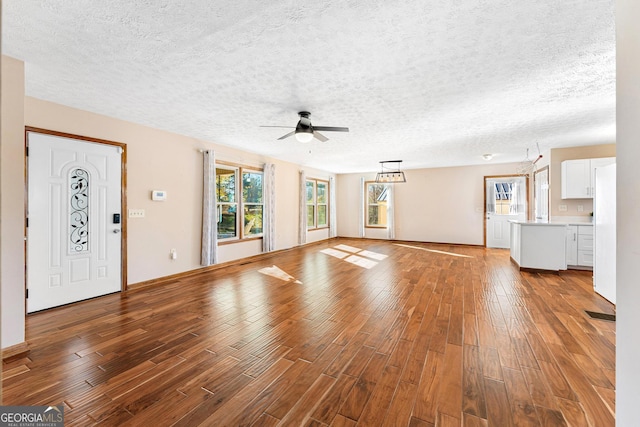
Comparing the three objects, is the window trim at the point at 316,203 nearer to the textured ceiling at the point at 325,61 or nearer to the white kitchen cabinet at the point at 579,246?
the textured ceiling at the point at 325,61

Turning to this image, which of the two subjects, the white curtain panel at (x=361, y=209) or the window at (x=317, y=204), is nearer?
the window at (x=317, y=204)

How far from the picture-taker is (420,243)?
934 cm

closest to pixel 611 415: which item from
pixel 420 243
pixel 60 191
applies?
pixel 60 191

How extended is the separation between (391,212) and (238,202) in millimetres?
5204

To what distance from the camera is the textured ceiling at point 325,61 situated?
2219 mm

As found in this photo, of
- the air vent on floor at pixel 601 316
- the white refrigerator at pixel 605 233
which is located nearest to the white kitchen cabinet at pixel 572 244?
the white refrigerator at pixel 605 233

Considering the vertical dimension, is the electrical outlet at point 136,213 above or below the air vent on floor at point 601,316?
above

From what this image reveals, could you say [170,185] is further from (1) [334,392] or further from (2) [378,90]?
(1) [334,392]

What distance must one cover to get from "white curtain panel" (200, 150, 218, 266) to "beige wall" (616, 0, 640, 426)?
5370 mm

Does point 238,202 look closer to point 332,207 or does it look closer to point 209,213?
point 209,213


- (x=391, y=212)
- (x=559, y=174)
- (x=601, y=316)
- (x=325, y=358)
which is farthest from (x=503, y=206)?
(x=325, y=358)

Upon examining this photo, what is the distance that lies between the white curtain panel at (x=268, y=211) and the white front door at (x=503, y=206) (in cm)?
592

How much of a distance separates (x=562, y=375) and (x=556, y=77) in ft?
9.19

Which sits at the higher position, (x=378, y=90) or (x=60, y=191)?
(x=378, y=90)
